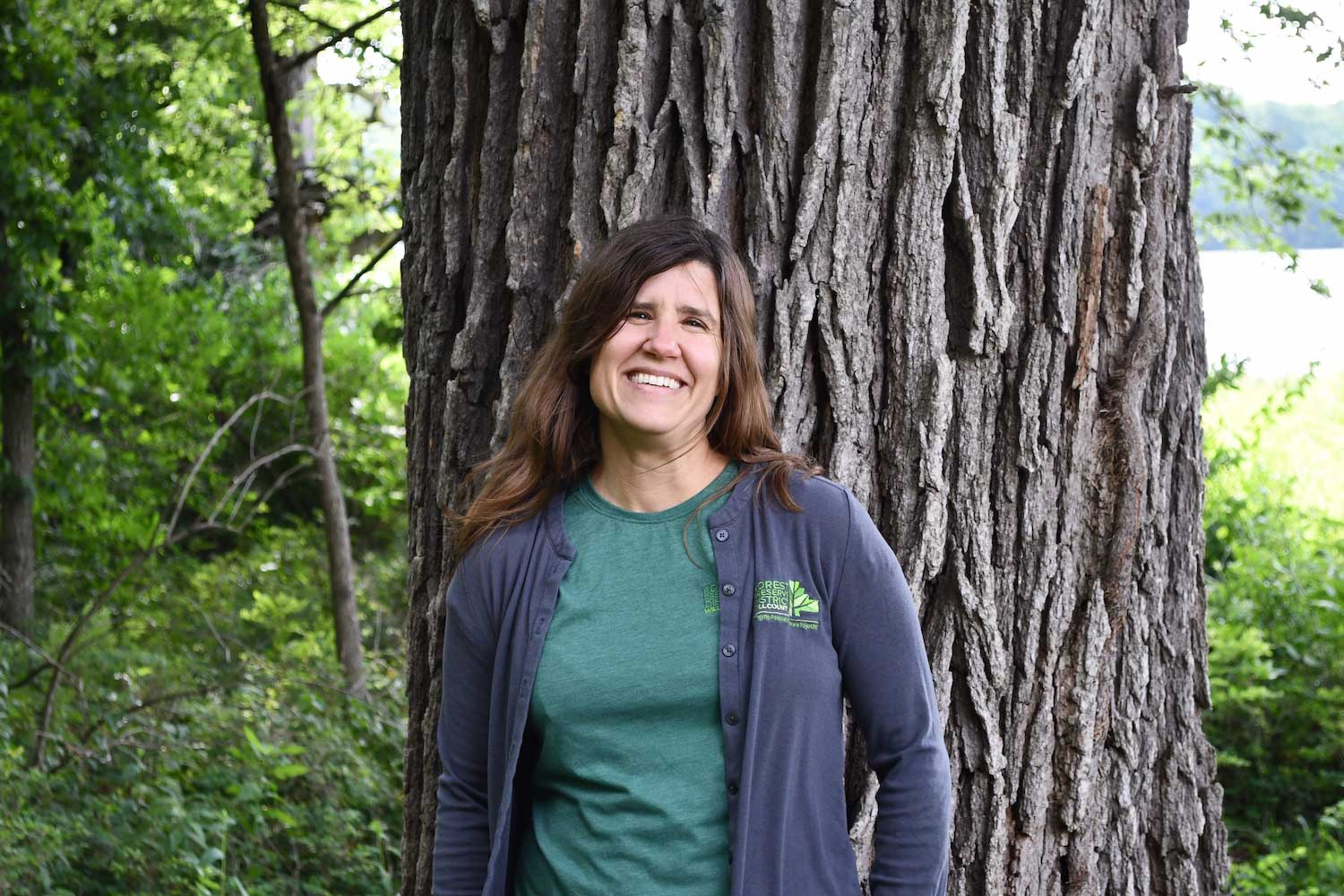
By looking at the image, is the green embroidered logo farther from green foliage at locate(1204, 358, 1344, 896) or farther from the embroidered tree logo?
green foliage at locate(1204, 358, 1344, 896)

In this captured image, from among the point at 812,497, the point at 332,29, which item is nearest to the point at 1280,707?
the point at 812,497

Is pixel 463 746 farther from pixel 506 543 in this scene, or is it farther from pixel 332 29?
pixel 332 29

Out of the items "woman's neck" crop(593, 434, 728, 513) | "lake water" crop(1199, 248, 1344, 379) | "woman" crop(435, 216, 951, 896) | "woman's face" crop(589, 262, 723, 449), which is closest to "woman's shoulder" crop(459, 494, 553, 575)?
"woman" crop(435, 216, 951, 896)

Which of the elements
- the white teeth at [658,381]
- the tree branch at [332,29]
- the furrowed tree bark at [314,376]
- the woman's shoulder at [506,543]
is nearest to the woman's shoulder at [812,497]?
the white teeth at [658,381]

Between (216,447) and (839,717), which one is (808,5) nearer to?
(839,717)

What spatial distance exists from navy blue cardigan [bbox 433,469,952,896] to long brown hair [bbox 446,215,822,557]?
0.09 metres

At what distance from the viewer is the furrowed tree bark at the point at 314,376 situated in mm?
6031

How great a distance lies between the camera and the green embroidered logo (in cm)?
200

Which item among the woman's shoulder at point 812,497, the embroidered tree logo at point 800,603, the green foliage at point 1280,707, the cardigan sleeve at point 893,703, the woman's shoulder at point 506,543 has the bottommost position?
the green foliage at point 1280,707

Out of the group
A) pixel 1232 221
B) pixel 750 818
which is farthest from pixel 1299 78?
pixel 750 818

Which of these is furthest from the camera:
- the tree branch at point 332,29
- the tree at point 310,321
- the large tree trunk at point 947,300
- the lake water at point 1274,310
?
the lake water at point 1274,310

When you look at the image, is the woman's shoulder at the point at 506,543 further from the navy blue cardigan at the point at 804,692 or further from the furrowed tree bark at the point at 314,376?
the furrowed tree bark at the point at 314,376

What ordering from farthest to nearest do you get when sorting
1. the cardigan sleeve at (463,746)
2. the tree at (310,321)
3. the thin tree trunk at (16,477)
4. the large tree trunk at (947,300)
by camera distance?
1. the thin tree trunk at (16,477)
2. the tree at (310,321)
3. the large tree trunk at (947,300)
4. the cardigan sleeve at (463,746)

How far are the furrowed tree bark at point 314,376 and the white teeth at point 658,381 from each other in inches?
176
